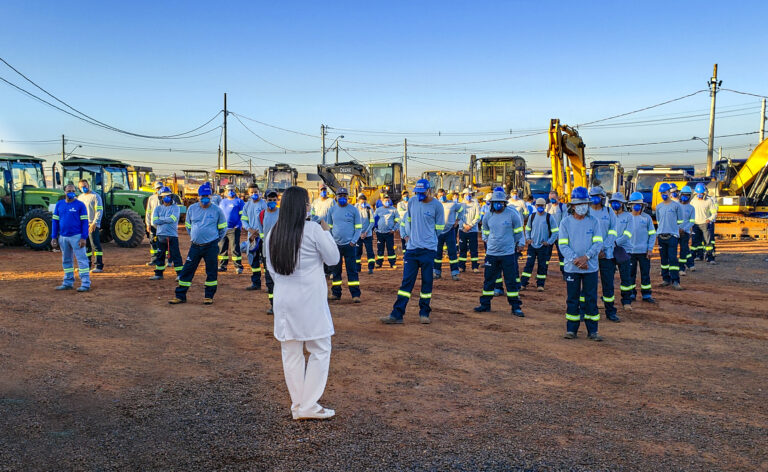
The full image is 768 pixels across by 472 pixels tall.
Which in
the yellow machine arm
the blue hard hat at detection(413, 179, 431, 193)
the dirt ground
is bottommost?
the dirt ground

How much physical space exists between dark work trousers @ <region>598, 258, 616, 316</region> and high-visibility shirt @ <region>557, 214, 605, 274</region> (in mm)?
1249

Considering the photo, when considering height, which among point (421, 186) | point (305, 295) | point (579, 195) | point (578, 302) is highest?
point (421, 186)

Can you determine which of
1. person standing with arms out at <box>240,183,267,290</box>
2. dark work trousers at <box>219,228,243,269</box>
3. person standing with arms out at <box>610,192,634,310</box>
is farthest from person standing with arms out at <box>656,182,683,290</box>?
dark work trousers at <box>219,228,243,269</box>

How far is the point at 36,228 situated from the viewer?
17188mm

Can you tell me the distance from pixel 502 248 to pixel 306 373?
5.20 meters

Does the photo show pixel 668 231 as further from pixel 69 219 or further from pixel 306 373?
pixel 69 219

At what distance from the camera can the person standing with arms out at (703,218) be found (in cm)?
1477

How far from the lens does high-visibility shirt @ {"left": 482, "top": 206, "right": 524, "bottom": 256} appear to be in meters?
8.85

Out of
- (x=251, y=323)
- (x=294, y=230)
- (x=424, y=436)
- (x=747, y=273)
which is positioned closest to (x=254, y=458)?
(x=424, y=436)

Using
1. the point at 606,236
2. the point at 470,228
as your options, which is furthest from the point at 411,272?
the point at 470,228

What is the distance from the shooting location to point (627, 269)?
951cm

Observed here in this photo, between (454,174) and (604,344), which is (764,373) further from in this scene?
(454,174)

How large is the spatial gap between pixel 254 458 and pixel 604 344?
5.00 metres

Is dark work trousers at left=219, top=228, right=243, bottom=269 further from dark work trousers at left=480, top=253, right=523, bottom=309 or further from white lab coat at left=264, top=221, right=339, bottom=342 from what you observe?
white lab coat at left=264, top=221, right=339, bottom=342
